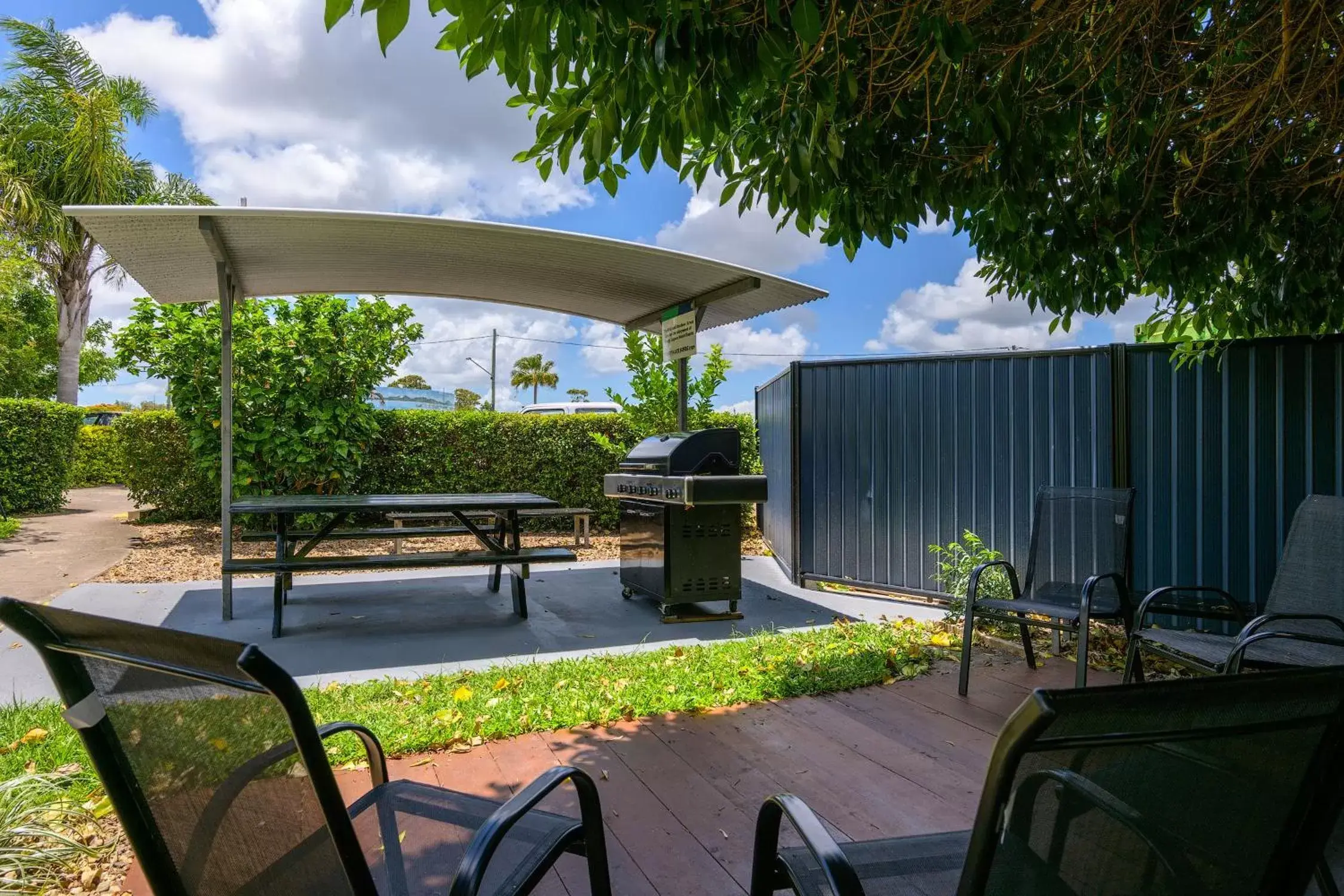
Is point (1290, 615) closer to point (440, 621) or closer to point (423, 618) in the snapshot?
point (440, 621)

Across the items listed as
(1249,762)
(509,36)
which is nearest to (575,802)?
(1249,762)

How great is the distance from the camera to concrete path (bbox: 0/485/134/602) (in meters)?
6.08

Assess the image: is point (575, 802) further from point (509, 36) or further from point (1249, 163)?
point (1249, 163)

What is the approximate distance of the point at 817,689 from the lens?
3.68m

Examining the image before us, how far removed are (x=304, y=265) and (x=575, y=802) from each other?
15.2 feet

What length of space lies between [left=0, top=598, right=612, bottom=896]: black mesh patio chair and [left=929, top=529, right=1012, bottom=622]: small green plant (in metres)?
4.28

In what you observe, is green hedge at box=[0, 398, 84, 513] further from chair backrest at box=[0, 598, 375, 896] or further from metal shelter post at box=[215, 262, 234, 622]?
chair backrest at box=[0, 598, 375, 896]

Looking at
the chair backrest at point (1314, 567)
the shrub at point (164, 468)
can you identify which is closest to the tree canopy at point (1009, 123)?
the chair backrest at point (1314, 567)

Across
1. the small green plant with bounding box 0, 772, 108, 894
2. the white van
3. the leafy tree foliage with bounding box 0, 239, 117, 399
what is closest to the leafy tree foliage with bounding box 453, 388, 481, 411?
the leafy tree foliage with bounding box 0, 239, 117, 399

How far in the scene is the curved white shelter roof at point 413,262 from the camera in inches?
175

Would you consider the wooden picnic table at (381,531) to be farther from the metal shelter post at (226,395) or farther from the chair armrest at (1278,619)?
the chair armrest at (1278,619)

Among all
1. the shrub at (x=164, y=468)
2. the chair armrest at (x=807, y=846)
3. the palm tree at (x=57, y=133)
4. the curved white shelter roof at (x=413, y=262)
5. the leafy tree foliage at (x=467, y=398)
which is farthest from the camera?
the leafy tree foliage at (x=467, y=398)

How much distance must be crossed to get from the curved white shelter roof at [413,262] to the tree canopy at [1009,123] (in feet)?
5.87

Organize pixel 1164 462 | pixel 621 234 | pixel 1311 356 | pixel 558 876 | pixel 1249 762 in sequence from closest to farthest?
1. pixel 1249 762
2. pixel 558 876
3. pixel 1311 356
4. pixel 1164 462
5. pixel 621 234
